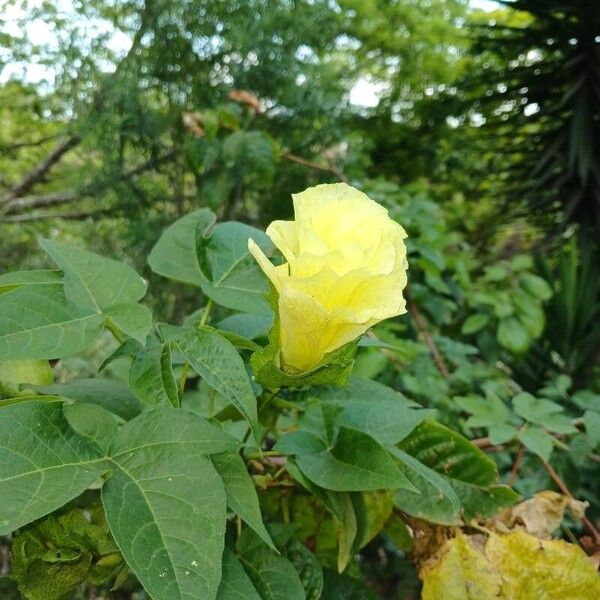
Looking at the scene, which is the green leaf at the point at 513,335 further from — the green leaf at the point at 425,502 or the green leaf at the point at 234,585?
the green leaf at the point at 234,585

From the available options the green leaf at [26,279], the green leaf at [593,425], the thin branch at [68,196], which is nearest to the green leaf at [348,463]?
the green leaf at [26,279]

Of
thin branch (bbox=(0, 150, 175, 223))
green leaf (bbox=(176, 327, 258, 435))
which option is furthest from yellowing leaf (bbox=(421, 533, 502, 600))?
thin branch (bbox=(0, 150, 175, 223))

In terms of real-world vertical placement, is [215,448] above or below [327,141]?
below

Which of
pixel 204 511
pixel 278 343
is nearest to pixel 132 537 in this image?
pixel 204 511

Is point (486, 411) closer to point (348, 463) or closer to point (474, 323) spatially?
point (348, 463)

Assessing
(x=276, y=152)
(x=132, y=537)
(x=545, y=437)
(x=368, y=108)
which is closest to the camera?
(x=132, y=537)

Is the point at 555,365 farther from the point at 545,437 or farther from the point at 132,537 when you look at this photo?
the point at 132,537

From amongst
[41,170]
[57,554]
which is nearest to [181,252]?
[57,554]
